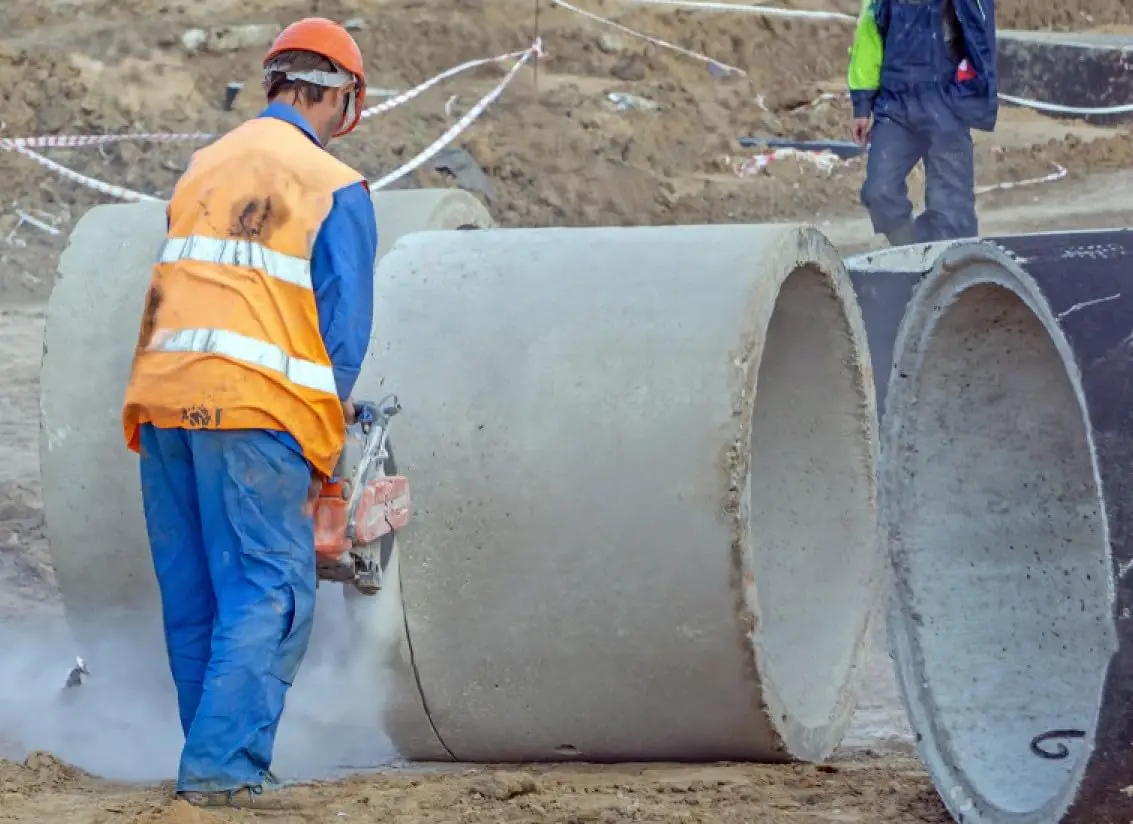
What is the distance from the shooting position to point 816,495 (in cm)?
570

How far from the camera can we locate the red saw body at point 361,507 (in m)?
4.34

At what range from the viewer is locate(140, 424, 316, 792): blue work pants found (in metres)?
4.16

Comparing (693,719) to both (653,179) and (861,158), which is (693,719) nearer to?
(653,179)

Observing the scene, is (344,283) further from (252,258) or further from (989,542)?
(989,542)

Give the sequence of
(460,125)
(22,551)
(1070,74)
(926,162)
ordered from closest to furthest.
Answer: (22,551)
(926,162)
(460,125)
(1070,74)

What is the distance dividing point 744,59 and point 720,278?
14456 millimetres

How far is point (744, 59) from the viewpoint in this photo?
61.1ft

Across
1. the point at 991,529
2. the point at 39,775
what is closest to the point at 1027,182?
the point at 991,529

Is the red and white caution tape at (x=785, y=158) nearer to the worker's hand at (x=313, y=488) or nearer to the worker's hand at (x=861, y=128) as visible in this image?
the worker's hand at (x=861, y=128)

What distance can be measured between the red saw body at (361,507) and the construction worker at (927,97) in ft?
17.0

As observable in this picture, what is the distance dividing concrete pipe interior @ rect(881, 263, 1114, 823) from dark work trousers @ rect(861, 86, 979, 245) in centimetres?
457

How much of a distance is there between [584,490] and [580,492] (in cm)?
1

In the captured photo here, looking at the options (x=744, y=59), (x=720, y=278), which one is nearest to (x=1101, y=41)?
(x=744, y=59)

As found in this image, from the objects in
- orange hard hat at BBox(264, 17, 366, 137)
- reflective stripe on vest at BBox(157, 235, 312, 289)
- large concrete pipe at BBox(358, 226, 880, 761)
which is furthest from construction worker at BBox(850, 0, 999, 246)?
reflective stripe on vest at BBox(157, 235, 312, 289)
